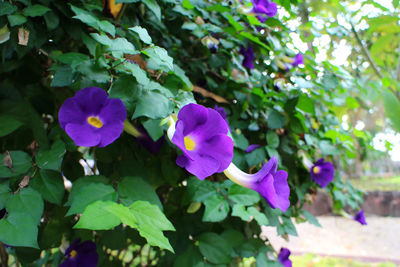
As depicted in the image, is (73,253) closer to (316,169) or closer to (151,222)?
(151,222)

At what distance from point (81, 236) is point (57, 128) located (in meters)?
0.27

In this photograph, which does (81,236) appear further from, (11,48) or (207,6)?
(207,6)

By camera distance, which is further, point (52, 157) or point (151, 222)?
point (52, 157)

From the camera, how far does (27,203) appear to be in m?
0.52

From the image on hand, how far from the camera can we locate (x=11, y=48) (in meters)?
0.74

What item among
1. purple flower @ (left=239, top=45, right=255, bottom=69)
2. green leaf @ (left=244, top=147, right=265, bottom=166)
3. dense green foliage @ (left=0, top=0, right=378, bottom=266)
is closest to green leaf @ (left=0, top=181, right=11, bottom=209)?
dense green foliage @ (left=0, top=0, right=378, bottom=266)

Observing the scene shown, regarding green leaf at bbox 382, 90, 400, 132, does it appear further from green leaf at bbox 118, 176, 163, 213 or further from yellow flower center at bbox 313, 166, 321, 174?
green leaf at bbox 118, 176, 163, 213

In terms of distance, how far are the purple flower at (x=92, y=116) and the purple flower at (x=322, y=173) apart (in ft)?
2.15

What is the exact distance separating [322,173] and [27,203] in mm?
828

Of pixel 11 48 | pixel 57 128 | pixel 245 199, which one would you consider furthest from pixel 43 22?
pixel 245 199

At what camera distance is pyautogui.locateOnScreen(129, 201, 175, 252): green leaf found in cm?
39

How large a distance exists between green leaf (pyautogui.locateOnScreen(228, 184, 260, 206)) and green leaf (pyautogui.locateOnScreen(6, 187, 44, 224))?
15.8 inches

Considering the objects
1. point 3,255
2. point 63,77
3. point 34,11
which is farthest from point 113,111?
point 3,255

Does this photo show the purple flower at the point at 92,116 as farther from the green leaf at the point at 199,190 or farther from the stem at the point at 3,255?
the stem at the point at 3,255
